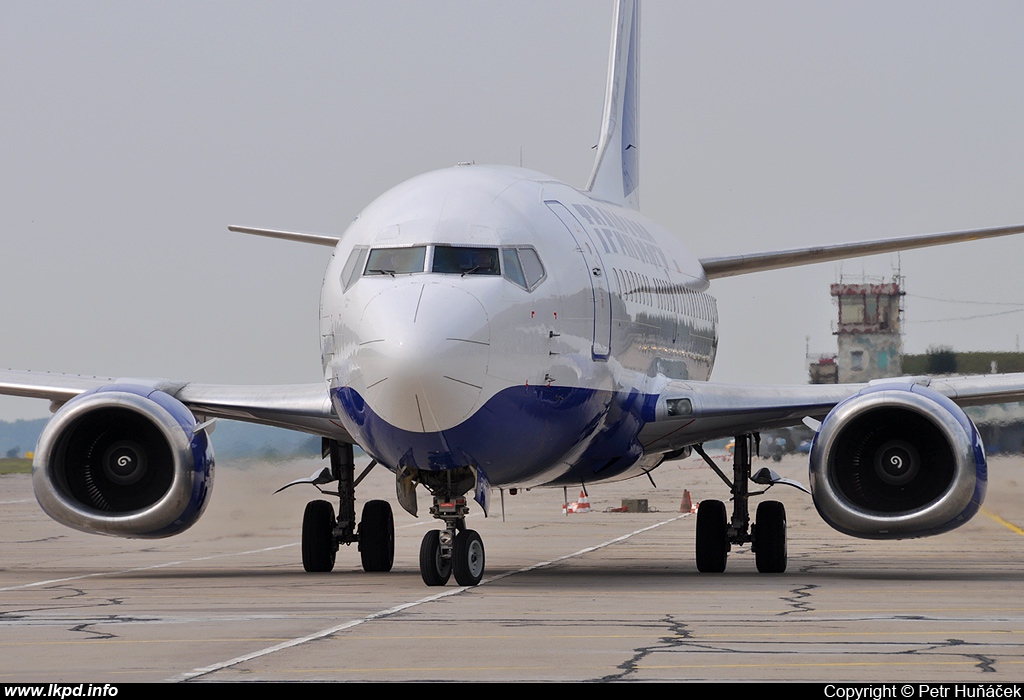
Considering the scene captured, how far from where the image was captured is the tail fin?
24.2 metres

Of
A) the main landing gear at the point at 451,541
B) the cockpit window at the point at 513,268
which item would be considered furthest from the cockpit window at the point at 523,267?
the main landing gear at the point at 451,541

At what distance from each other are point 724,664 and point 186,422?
9068 mm

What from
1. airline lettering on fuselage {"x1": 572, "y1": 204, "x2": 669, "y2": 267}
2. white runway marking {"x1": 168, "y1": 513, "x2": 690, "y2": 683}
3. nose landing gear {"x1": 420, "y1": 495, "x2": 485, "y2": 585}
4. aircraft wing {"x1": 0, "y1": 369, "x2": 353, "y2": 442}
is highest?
airline lettering on fuselage {"x1": 572, "y1": 204, "x2": 669, "y2": 267}

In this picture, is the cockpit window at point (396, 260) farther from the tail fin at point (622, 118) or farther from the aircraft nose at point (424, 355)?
the tail fin at point (622, 118)

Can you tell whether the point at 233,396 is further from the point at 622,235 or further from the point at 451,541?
the point at 622,235

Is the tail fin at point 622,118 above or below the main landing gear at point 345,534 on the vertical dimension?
above

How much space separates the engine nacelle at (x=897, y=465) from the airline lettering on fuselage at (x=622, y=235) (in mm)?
2967

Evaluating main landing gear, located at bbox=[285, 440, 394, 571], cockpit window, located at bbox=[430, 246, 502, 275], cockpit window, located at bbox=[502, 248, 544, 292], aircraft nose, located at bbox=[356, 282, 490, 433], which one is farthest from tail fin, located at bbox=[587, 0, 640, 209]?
aircraft nose, located at bbox=[356, 282, 490, 433]

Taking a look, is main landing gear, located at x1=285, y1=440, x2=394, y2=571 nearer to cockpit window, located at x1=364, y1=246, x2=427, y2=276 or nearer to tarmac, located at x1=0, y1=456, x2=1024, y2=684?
tarmac, located at x1=0, y1=456, x2=1024, y2=684

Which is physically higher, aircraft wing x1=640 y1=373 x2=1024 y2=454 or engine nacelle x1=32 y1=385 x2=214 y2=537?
aircraft wing x1=640 y1=373 x2=1024 y2=454

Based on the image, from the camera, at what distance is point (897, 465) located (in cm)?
1614

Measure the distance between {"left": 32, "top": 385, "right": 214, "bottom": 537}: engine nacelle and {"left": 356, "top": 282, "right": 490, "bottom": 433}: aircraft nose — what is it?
12.2 ft

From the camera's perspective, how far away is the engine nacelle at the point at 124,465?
1647 cm

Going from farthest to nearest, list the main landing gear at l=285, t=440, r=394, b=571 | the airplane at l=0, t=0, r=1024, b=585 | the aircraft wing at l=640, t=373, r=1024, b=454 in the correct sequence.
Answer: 1. the main landing gear at l=285, t=440, r=394, b=571
2. the aircraft wing at l=640, t=373, r=1024, b=454
3. the airplane at l=0, t=0, r=1024, b=585
